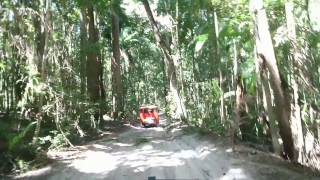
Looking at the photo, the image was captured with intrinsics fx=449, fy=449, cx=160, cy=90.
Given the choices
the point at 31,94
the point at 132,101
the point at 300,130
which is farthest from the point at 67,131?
the point at 132,101

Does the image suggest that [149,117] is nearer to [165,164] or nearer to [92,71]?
[92,71]

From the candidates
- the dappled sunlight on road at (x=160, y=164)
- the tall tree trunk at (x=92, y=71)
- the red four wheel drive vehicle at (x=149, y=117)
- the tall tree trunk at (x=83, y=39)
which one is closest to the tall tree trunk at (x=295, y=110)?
the dappled sunlight on road at (x=160, y=164)

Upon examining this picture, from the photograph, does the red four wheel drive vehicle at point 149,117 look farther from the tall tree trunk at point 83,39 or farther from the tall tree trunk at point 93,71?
the tall tree trunk at point 83,39

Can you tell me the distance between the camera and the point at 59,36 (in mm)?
17141

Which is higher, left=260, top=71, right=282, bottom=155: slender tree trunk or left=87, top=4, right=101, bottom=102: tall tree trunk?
left=87, top=4, right=101, bottom=102: tall tree trunk

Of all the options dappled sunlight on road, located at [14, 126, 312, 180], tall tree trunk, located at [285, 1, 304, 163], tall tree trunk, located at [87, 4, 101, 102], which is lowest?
dappled sunlight on road, located at [14, 126, 312, 180]

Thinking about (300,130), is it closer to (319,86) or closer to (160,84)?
(319,86)

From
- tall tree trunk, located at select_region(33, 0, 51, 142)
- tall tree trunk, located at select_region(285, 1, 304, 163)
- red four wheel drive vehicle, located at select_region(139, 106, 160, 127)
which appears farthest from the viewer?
red four wheel drive vehicle, located at select_region(139, 106, 160, 127)

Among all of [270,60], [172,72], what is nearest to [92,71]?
[172,72]

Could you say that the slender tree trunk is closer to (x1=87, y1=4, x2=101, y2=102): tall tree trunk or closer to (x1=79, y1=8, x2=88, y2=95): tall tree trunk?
(x1=79, y1=8, x2=88, y2=95): tall tree trunk

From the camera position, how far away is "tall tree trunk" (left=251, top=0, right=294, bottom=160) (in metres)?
12.0

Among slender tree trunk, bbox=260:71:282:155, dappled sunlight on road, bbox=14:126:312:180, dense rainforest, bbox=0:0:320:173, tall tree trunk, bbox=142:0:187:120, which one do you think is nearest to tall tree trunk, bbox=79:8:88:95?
dense rainforest, bbox=0:0:320:173

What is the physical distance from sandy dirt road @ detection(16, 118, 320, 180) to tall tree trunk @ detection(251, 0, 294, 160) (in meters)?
1.09

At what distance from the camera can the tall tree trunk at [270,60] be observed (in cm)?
1201
